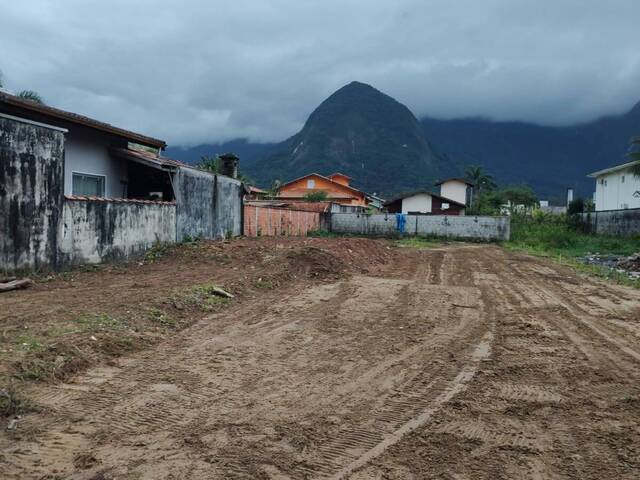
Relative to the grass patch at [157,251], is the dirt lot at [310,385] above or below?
below

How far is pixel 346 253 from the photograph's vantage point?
651 inches

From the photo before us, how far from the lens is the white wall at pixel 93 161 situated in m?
13.8

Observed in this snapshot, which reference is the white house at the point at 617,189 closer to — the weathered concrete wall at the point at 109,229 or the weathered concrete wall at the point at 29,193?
the weathered concrete wall at the point at 109,229

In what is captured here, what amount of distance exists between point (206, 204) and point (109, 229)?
5.64 m

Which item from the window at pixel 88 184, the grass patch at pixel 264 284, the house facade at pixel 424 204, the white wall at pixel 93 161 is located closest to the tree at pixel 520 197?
the house facade at pixel 424 204

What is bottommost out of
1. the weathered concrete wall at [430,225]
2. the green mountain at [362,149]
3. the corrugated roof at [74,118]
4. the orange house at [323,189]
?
the weathered concrete wall at [430,225]

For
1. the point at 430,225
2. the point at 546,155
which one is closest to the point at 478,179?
the point at 430,225

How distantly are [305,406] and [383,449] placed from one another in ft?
3.18

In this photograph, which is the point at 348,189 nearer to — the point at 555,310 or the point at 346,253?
the point at 346,253

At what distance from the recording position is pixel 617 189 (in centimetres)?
4100

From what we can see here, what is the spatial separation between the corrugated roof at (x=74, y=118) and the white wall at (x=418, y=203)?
39641 mm

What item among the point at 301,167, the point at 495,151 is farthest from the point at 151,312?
the point at 495,151

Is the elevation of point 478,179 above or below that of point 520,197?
above

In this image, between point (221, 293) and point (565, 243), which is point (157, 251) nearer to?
point (221, 293)
